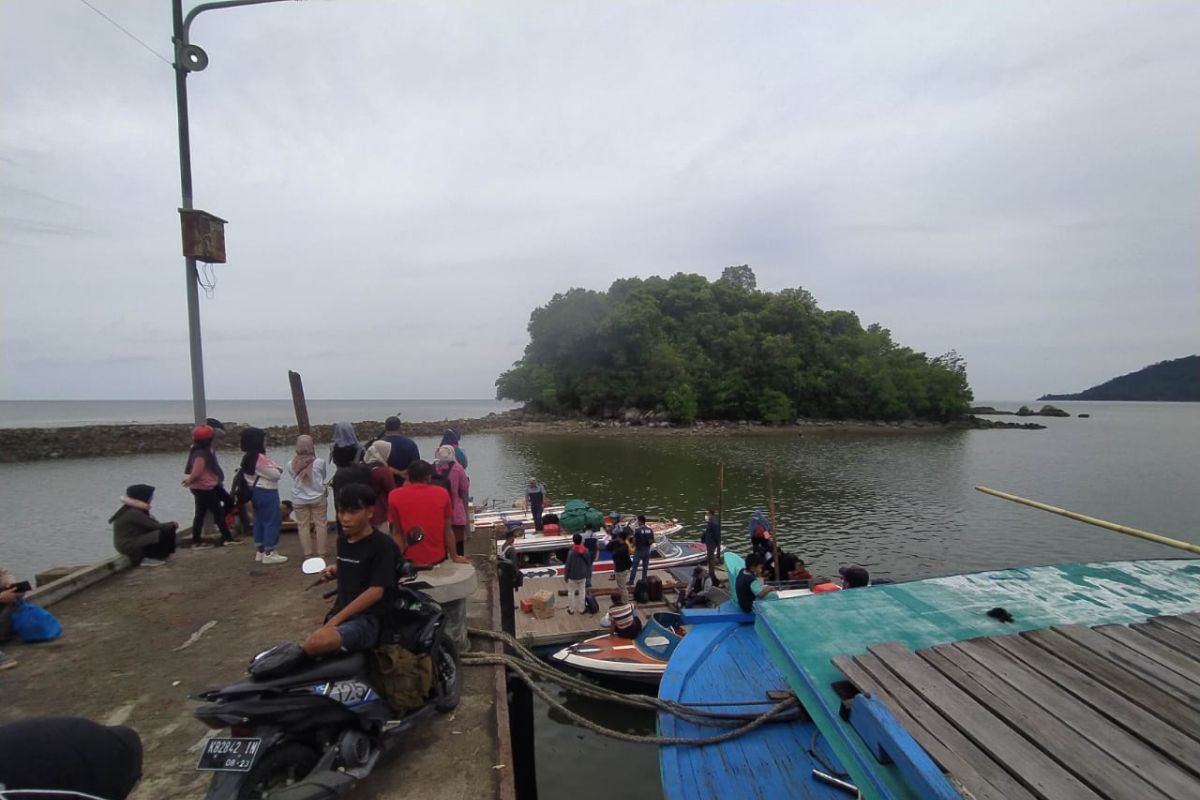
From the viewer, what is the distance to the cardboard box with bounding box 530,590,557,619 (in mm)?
11188

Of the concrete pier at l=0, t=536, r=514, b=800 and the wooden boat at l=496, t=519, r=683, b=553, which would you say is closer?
the concrete pier at l=0, t=536, r=514, b=800

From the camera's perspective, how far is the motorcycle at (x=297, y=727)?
9.71 feet

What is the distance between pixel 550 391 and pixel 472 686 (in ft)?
214

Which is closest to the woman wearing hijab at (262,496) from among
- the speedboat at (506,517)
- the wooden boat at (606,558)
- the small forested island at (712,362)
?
the wooden boat at (606,558)

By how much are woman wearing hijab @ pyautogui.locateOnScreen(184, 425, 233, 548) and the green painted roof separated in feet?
26.7

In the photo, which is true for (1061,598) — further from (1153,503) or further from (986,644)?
(1153,503)

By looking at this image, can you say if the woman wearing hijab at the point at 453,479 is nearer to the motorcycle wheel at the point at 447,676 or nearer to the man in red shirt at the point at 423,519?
the man in red shirt at the point at 423,519

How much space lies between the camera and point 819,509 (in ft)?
87.7

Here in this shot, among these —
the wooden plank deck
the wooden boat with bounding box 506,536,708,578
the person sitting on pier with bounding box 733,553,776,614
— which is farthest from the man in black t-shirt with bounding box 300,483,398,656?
the wooden boat with bounding box 506,536,708,578

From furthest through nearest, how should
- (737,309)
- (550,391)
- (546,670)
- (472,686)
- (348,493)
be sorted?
(737,309) → (550,391) → (546,670) → (472,686) → (348,493)

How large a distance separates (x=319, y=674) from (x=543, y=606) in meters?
8.33

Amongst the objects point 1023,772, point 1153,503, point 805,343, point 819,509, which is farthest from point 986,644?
point 805,343

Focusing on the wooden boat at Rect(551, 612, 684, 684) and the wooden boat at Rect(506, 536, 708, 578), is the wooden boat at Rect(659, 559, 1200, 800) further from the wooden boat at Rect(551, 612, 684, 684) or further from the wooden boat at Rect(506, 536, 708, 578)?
the wooden boat at Rect(506, 536, 708, 578)

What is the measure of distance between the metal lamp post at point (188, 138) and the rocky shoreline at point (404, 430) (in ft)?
172
